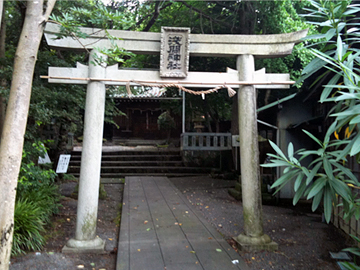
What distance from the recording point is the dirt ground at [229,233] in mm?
4039

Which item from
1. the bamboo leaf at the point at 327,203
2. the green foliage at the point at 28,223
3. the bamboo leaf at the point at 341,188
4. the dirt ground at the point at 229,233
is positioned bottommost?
the dirt ground at the point at 229,233

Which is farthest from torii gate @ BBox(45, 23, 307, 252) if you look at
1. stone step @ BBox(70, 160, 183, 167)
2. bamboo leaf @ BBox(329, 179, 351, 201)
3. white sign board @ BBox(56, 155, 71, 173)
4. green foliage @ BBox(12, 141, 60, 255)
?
stone step @ BBox(70, 160, 183, 167)

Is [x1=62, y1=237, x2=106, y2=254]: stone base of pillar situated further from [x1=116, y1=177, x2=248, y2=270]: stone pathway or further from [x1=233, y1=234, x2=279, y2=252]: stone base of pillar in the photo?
[x1=233, y1=234, x2=279, y2=252]: stone base of pillar

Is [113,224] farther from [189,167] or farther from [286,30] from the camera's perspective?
[189,167]

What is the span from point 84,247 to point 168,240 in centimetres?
130

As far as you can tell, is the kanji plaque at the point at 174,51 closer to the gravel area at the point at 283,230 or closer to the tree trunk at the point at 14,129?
the tree trunk at the point at 14,129

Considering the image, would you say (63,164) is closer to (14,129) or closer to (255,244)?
(14,129)

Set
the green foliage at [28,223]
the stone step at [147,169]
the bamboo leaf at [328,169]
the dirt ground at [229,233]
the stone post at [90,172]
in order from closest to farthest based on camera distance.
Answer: the bamboo leaf at [328,169] < the dirt ground at [229,233] < the green foliage at [28,223] < the stone post at [90,172] < the stone step at [147,169]

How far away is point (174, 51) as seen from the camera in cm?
454

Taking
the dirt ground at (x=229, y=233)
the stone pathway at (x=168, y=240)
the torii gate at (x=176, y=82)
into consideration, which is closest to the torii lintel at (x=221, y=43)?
the torii gate at (x=176, y=82)

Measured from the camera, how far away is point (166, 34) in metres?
4.53

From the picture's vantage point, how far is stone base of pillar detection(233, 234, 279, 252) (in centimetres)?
442

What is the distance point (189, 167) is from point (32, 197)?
834 cm

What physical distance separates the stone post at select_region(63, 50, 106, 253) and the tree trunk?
5.01 ft
